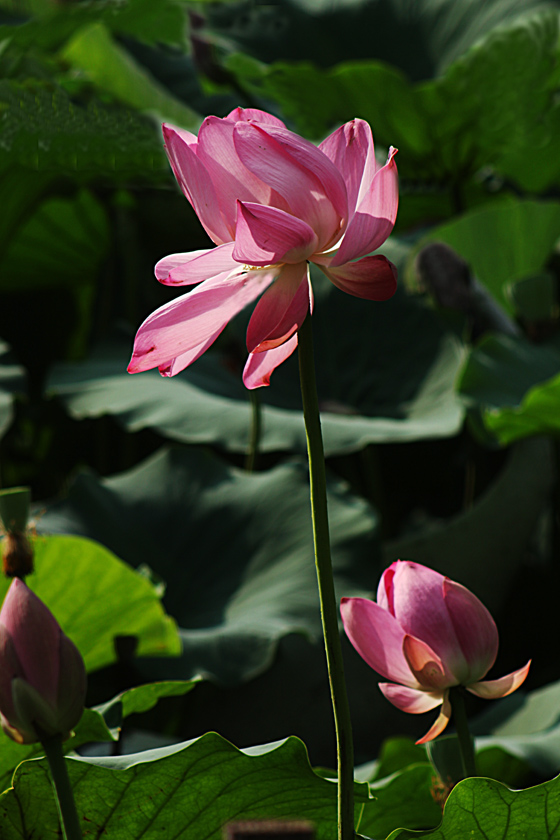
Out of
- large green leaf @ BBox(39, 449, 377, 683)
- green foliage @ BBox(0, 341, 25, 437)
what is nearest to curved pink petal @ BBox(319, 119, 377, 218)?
large green leaf @ BBox(39, 449, 377, 683)

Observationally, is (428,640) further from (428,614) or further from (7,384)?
(7,384)

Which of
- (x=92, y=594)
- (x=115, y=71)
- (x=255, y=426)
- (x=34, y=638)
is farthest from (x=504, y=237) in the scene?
(x=34, y=638)

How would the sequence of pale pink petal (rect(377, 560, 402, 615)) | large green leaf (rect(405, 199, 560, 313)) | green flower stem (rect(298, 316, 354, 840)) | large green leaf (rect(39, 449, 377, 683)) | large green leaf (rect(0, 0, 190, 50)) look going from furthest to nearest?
large green leaf (rect(405, 199, 560, 313)), large green leaf (rect(0, 0, 190, 50)), large green leaf (rect(39, 449, 377, 683)), pale pink petal (rect(377, 560, 402, 615)), green flower stem (rect(298, 316, 354, 840))

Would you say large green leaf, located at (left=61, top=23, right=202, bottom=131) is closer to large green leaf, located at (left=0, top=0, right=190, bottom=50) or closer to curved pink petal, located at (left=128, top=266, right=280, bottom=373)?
large green leaf, located at (left=0, top=0, right=190, bottom=50)

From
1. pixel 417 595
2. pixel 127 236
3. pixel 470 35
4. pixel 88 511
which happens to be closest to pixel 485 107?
pixel 470 35

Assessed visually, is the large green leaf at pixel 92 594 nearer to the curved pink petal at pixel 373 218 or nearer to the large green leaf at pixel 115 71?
the curved pink petal at pixel 373 218

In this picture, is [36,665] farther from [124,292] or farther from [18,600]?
[124,292]
